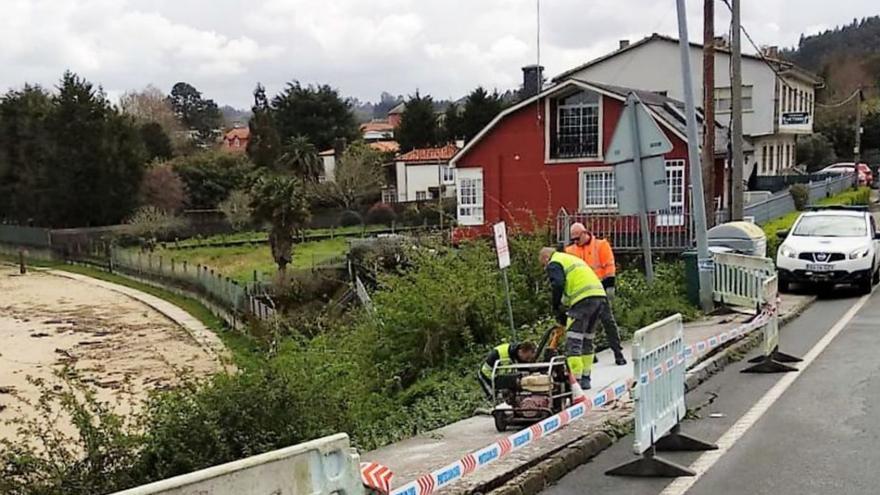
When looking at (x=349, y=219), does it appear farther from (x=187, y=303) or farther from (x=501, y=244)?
(x=501, y=244)

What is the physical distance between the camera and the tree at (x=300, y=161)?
225 feet

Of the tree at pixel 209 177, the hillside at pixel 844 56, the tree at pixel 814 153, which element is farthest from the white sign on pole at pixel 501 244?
the hillside at pixel 844 56

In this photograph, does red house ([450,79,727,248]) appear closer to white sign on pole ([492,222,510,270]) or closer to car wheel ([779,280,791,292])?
car wheel ([779,280,791,292])

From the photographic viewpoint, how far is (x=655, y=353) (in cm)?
701

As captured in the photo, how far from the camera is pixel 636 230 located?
25047 mm

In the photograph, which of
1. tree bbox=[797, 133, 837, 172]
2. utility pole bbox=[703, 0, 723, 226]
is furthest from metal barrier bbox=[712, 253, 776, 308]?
tree bbox=[797, 133, 837, 172]

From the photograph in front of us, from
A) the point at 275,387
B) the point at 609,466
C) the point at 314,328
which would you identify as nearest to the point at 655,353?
the point at 609,466

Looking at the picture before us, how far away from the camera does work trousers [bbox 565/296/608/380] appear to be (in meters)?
9.54

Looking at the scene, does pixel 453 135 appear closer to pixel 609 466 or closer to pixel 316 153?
pixel 316 153

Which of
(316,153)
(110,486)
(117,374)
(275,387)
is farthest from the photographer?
(316,153)

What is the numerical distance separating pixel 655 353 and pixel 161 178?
2397 inches

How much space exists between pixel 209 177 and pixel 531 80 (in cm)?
2869

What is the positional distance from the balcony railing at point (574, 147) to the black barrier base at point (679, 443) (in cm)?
2723

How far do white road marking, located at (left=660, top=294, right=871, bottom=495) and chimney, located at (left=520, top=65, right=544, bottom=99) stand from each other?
34.2 meters
